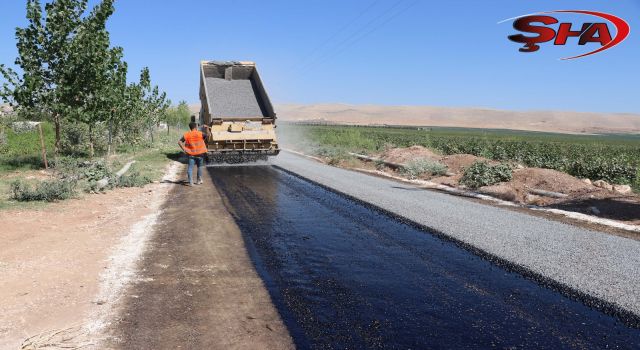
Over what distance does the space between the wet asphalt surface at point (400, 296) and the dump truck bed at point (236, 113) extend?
8.24 metres

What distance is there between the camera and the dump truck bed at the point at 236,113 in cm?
1546

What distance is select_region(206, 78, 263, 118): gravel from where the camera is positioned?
52.5ft

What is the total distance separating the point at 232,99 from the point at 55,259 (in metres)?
11.8

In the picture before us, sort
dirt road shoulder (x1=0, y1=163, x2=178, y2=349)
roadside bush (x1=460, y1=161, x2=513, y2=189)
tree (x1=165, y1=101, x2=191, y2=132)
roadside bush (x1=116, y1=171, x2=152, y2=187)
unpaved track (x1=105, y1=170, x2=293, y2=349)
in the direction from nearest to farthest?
1. unpaved track (x1=105, y1=170, x2=293, y2=349)
2. dirt road shoulder (x1=0, y1=163, x2=178, y2=349)
3. roadside bush (x1=116, y1=171, x2=152, y2=187)
4. roadside bush (x1=460, y1=161, x2=513, y2=189)
5. tree (x1=165, y1=101, x2=191, y2=132)

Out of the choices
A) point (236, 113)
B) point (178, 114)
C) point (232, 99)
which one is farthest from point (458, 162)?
point (178, 114)

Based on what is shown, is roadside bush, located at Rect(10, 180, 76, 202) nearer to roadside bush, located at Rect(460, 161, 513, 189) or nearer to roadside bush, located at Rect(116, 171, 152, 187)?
roadside bush, located at Rect(116, 171, 152, 187)

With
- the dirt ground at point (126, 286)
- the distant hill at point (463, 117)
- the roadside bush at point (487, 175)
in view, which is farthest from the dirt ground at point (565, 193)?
the distant hill at point (463, 117)

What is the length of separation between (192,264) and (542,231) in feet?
17.6

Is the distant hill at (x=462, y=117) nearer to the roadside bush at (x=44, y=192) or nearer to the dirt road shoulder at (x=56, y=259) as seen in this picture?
the roadside bush at (x=44, y=192)

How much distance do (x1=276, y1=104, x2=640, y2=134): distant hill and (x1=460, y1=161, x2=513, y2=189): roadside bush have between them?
112 meters

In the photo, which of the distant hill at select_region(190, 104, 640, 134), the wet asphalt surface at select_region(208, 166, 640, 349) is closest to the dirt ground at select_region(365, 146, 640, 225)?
the wet asphalt surface at select_region(208, 166, 640, 349)

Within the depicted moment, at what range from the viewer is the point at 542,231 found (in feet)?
23.8

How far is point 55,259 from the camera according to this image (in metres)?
5.45

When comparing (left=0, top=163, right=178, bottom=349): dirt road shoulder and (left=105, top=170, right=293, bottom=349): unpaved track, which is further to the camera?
(left=0, top=163, right=178, bottom=349): dirt road shoulder
